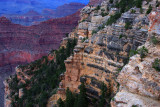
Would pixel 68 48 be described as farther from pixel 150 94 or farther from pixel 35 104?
pixel 150 94

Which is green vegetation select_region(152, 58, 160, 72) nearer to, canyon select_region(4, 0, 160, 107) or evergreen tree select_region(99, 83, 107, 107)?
canyon select_region(4, 0, 160, 107)

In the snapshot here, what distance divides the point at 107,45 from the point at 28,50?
216 feet

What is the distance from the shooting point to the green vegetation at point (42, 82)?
28.7 metres

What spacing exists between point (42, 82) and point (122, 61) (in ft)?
69.1

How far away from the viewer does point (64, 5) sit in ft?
418

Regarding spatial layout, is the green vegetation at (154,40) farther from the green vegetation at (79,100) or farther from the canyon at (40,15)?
the canyon at (40,15)

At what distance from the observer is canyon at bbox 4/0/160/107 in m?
8.77

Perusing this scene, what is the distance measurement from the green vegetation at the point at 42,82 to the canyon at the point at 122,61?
4.59 meters

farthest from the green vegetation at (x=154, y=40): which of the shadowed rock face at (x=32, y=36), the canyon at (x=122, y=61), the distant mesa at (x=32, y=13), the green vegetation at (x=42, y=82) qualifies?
the distant mesa at (x=32, y=13)

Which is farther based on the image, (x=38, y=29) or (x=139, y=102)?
(x=38, y=29)

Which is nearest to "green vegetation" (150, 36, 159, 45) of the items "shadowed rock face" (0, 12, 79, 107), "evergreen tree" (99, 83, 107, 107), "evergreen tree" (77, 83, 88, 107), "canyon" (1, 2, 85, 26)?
"evergreen tree" (99, 83, 107, 107)

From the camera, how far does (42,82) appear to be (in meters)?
32.6

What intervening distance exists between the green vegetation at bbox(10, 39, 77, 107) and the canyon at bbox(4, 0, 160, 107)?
15.1 ft

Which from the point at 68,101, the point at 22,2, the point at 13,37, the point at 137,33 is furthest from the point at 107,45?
the point at 22,2
